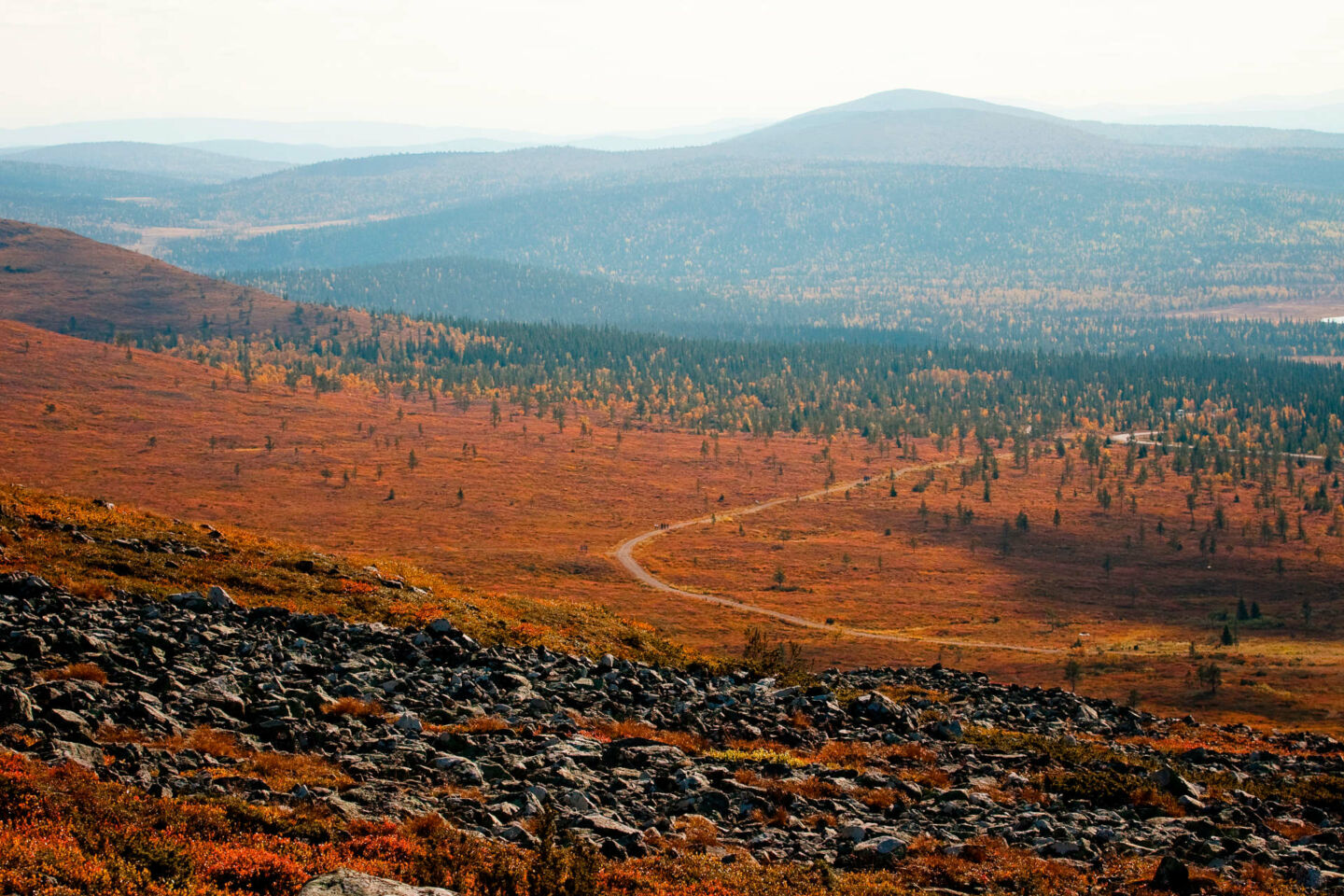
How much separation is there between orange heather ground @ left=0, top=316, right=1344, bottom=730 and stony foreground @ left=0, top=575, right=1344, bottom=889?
45086mm

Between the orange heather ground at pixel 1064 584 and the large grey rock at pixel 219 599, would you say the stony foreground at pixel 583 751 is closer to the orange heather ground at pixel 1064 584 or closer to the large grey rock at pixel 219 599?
the large grey rock at pixel 219 599

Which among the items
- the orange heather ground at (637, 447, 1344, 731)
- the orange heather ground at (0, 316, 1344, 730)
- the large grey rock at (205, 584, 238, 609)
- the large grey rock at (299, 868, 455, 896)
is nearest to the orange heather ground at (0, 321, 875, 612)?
the orange heather ground at (0, 316, 1344, 730)

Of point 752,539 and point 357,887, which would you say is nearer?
point 357,887

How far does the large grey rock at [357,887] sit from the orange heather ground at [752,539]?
67.9 meters

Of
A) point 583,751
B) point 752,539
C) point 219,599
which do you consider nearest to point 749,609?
point 752,539

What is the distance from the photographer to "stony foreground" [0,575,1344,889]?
2102 centimetres

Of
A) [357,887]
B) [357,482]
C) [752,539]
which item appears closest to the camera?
[357,887]

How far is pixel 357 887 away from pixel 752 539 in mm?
129706

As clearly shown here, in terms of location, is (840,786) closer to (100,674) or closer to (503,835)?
(503,835)

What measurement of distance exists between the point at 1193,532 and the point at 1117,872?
495ft

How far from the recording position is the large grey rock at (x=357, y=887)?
48.8 ft

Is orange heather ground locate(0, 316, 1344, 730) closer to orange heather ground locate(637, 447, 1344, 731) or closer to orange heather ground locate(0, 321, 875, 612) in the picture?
orange heather ground locate(637, 447, 1344, 731)

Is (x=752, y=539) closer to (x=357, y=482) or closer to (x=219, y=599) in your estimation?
(x=357, y=482)

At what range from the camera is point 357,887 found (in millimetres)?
15062
